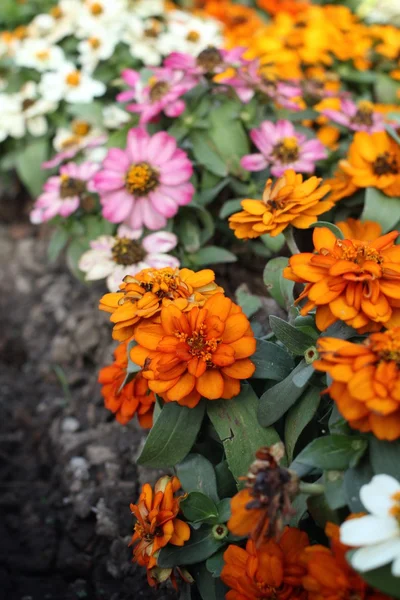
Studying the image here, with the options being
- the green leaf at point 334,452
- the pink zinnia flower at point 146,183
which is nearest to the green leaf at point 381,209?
the pink zinnia flower at point 146,183

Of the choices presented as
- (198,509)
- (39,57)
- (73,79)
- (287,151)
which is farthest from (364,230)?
(39,57)

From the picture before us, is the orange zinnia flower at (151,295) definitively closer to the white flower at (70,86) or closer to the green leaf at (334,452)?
the green leaf at (334,452)

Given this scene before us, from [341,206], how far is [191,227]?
19.1 inches

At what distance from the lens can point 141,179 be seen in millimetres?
1900

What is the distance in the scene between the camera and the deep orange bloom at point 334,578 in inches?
40.6

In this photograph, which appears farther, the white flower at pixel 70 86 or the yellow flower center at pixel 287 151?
the white flower at pixel 70 86

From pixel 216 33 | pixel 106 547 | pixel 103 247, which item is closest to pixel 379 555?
pixel 106 547

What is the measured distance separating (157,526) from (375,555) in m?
0.47

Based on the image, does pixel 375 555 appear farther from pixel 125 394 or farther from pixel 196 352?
pixel 125 394

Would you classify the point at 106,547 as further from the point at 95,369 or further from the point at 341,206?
the point at 341,206

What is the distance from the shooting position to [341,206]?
2.05m

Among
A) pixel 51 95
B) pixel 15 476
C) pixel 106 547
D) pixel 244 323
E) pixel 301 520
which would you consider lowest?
pixel 15 476

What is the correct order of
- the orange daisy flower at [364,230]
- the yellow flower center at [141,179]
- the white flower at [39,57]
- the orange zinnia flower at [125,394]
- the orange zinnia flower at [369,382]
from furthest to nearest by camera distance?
the white flower at [39,57]
the yellow flower center at [141,179]
the orange daisy flower at [364,230]
the orange zinnia flower at [125,394]
the orange zinnia flower at [369,382]

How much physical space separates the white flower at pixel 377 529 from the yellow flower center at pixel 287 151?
117cm
